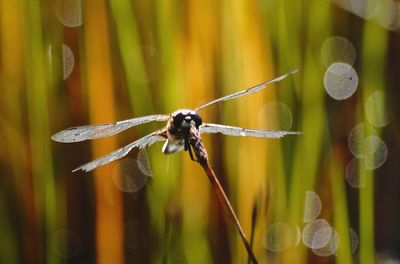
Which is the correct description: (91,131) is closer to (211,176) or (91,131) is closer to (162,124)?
(211,176)

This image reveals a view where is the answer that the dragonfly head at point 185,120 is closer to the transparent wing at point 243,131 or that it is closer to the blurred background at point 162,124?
the transparent wing at point 243,131

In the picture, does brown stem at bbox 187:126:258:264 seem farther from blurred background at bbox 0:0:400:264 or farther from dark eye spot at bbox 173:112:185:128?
blurred background at bbox 0:0:400:264

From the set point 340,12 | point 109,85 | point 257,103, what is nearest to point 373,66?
point 340,12

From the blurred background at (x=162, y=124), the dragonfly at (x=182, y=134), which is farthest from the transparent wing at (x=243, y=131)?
the blurred background at (x=162, y=124)

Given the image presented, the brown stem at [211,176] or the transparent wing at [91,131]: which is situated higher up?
the transparent wing at [91,131]

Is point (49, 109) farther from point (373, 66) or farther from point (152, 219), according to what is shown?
point (373, 66)
